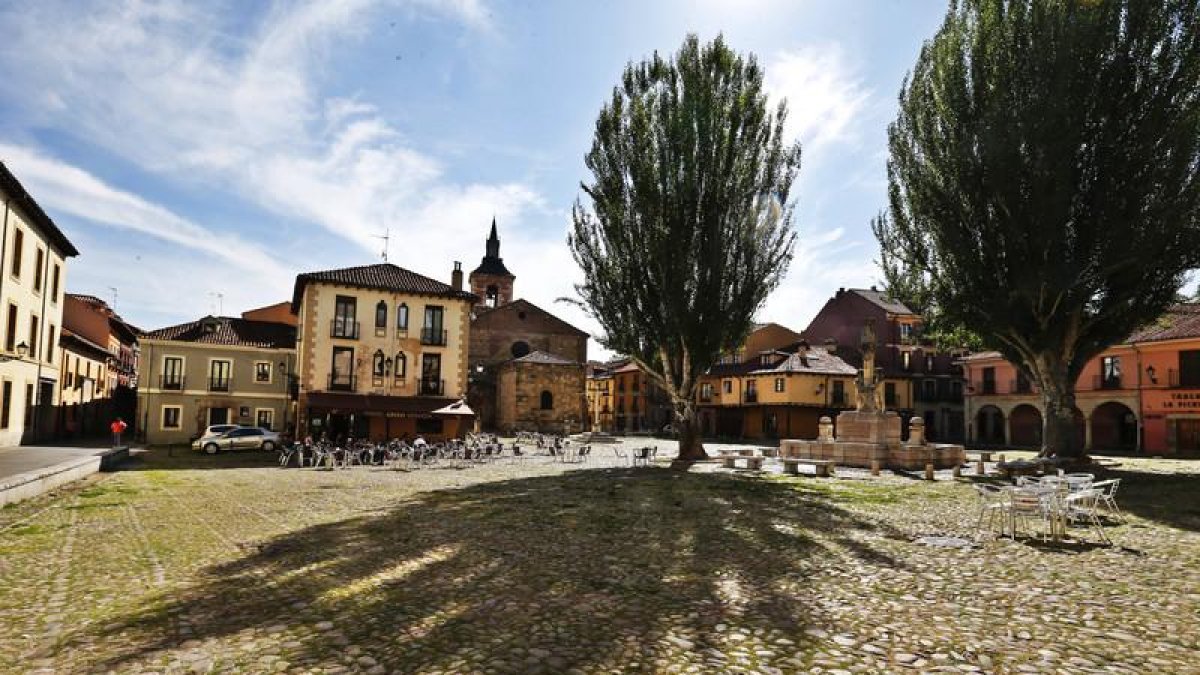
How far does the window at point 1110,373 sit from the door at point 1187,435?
3.47 meters

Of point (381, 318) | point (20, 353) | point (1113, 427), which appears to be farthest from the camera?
point (1113, 427)

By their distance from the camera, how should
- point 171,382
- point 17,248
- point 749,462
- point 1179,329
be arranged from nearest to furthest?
point 749,462
point 17,248
point 171,382
point 1179,329

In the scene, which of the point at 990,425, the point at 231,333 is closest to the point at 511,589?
the point at 231,333

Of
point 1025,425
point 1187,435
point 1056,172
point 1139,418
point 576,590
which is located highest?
point 1056,172

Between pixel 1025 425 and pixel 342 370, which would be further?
pixel 1025 425

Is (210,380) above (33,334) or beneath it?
beneath

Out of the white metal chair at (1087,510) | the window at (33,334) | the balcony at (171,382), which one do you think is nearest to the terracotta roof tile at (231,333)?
the balcony at (171,382)

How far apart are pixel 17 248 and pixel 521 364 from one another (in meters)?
29.6

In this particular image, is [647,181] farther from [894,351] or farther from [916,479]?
[894,351]

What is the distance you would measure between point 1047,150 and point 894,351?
117 ft

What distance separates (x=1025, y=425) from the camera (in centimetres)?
4412

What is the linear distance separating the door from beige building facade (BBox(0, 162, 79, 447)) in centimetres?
4690

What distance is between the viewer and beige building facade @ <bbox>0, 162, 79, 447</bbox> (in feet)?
72.2

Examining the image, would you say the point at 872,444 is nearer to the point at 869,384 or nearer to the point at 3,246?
the point at 869,384
